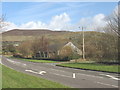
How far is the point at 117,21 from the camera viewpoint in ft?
105

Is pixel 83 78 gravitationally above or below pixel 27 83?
below

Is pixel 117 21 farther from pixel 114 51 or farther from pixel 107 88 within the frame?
pixel 107 88

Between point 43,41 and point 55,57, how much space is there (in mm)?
19710

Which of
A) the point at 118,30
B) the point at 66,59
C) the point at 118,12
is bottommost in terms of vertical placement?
the point at 66,59

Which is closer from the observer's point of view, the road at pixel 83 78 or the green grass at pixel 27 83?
the green grass at pixel 27 83

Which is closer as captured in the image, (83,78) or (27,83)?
(27,83)

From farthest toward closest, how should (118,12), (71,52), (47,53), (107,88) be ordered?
(47,53) < (71,52) < (118,12) < (107,88)

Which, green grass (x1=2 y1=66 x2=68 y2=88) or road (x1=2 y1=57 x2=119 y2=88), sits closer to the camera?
green grass (x1=2 y1=66 x2=68 y2=88)

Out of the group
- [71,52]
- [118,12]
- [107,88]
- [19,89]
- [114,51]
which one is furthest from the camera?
[71,52]

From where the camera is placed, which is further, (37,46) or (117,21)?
(37,46)

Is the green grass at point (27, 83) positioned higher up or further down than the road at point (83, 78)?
higher up

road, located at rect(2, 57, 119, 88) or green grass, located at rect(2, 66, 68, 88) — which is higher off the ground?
green grass, located at rect(2, 66, 68, 88)

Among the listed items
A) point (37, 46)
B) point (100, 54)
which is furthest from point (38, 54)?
point (100, 54)

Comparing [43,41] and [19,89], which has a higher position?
[43,41]
